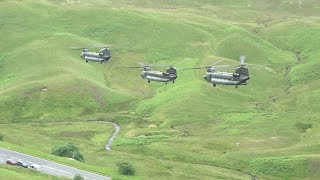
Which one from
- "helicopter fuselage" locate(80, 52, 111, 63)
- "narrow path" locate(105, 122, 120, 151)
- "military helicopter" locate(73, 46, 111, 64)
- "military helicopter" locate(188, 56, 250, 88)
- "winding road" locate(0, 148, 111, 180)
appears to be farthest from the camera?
"narrow path" locate(105, 122, 120, 151)

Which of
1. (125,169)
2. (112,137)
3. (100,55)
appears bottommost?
(112,137)

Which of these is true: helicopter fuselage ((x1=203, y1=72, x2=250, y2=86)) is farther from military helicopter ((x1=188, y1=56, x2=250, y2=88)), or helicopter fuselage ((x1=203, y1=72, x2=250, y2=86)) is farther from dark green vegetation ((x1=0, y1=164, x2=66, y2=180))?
dark green vegetation ((x1=0, y1=164, x2=66, y2=180))

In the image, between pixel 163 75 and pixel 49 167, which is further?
pixel 49 167

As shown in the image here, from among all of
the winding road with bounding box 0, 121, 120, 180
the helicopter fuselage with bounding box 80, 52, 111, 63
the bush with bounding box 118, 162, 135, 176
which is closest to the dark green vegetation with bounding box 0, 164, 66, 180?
the winding road with bounding box 0, 121, 120, 180

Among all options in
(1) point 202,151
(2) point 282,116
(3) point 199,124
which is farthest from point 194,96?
(1) point 202,151

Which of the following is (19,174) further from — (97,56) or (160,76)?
Answer: (97,56)

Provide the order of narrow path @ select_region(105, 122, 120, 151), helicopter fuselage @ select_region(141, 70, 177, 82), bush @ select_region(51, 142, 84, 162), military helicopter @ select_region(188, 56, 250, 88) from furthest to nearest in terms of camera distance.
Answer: narrow path @ select_region(105, 122, 120, 151) → bush @ select_region(51, 142, 84, 162) → helicopter fuselage @ select_region(141, 70, 177, 82) → military helicopter @ select_region(188, 56, 250, 88)

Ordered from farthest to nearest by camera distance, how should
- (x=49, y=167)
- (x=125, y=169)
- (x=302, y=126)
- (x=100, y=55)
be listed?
(x=302, y=126)
(x=100, y=55)
(x=125, y=169)
(x=49, y=167)

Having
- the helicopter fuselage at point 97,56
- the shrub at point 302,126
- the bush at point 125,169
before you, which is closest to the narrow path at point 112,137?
the helicopter fuselage at point 97,56

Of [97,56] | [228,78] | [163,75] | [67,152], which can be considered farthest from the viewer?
[97,56]

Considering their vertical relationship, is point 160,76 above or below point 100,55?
above

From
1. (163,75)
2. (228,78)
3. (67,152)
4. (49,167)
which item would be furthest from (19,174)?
(228,78)
